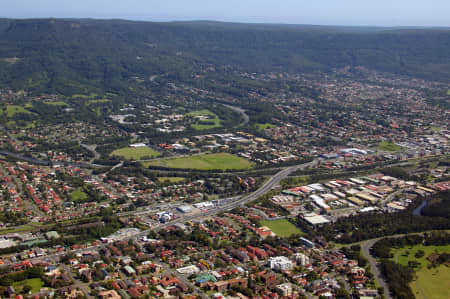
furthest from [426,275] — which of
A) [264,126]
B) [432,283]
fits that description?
[264,126]

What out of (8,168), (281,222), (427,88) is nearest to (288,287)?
(281,222)

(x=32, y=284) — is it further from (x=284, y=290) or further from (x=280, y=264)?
(x=280, y=264)

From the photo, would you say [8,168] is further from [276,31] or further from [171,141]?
[276,31]

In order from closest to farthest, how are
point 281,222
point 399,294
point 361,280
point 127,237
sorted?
point 399,294, point 361,280, point 127,237, point 281,222

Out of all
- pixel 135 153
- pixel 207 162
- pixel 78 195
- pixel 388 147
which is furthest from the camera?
pixel 388 147

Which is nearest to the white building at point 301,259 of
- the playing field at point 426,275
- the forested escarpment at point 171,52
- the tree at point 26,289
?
the playing field at point 426,275

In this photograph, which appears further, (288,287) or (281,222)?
(281,222)
